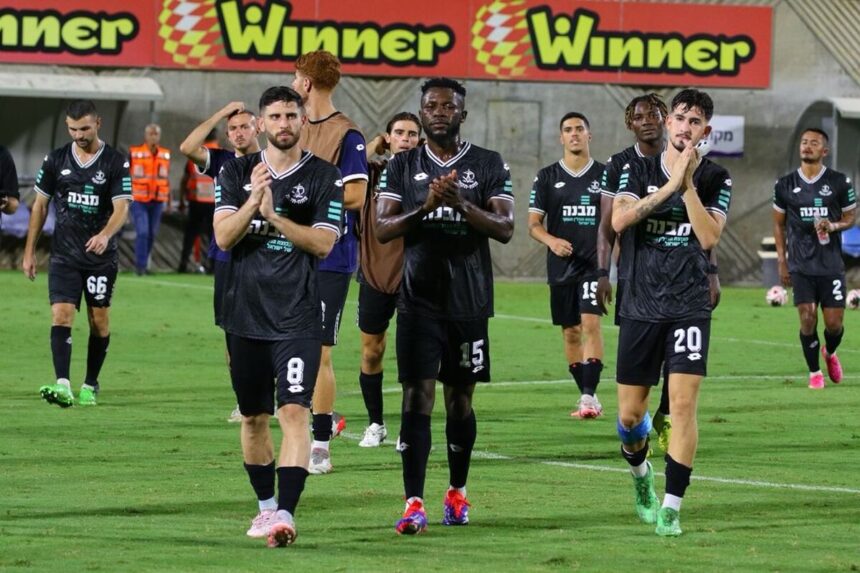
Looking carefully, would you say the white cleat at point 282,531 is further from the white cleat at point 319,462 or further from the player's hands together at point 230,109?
the player's hands together at point 230,109

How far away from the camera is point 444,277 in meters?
8.91

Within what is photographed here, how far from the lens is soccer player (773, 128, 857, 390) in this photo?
16984 mm

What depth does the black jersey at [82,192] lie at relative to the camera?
563 inches

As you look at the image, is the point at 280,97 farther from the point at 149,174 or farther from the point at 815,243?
the point at 149,174

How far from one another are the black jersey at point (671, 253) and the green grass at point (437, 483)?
1.08 m

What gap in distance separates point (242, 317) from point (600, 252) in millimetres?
3598

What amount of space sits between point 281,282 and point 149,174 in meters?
22.9

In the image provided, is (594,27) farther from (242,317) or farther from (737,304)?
(242,317)

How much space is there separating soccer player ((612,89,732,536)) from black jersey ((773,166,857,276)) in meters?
8.50

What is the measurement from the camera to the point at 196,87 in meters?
32.6

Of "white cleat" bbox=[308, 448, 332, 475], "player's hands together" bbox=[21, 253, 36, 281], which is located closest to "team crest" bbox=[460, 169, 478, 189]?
"white cleat" bbox=[308, 448, 332, 475]

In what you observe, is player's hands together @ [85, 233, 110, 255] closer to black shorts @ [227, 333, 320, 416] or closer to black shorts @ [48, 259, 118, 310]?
black shorts @ [48, 259, 118, 310]

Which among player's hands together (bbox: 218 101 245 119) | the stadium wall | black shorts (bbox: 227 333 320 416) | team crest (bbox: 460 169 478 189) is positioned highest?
the stadium wall

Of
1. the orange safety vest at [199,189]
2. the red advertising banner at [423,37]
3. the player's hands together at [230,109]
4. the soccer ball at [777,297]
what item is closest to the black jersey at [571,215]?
the player's hands together at [230,109]
